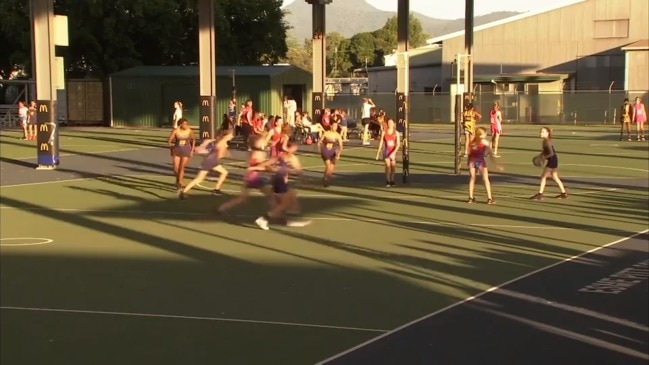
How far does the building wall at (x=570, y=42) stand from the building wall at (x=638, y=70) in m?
3.44

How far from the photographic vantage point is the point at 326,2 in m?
40.6

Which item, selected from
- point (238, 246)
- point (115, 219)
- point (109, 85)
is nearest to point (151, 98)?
point (109, 85)

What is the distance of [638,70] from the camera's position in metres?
57.4

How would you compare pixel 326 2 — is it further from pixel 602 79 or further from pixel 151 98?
pixel 602 79

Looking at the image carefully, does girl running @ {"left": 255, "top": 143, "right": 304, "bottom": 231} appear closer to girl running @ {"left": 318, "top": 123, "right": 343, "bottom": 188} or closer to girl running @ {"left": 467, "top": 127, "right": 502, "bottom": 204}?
girl running @ {"left": 467, "top": 127, "right": 502, "bottom": 204}

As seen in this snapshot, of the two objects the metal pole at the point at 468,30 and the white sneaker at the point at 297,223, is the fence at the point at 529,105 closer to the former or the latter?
the metal pole at the point at 468,30

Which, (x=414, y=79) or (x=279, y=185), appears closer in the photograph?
(x=279, y=185)

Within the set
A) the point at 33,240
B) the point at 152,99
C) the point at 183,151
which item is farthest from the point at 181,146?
the point at 152,99

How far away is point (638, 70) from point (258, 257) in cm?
5016

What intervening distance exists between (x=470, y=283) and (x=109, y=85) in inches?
1746

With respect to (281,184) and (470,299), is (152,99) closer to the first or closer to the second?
(281,184)

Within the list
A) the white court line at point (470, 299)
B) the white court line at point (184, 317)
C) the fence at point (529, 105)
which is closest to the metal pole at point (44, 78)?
the white court line at point (184, 317)

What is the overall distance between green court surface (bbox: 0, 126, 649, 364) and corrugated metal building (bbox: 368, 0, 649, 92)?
38.8 meters

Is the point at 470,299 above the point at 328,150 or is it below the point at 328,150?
below
